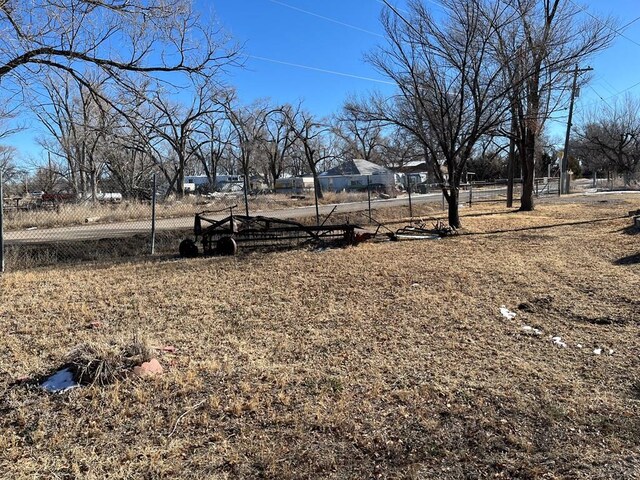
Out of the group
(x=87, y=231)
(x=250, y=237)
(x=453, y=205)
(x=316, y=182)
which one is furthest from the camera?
(x=316, y=182)

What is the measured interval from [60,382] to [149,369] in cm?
60

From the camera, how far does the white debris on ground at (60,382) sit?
131 inches

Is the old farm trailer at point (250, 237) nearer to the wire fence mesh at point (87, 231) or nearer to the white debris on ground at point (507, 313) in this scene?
the wire fence mesh at point (87, 231)

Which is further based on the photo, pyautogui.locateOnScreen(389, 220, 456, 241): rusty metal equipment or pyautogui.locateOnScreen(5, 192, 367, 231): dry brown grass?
pyautogui.locateOnScreen(5, 192, 367, 231): dry brown grass

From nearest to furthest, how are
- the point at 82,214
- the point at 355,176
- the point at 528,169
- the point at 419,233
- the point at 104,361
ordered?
the point at 104,361 < the point at 419,233 < the point at 82,214 < the point at 528,169 < the point at 355,176

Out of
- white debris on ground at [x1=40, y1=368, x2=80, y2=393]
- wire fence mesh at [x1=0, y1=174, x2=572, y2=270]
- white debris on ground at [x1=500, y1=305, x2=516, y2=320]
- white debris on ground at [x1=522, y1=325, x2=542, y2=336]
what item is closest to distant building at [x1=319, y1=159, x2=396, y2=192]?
wire fence mesh at [x1=0, y1=174, x2=572, y2=270]

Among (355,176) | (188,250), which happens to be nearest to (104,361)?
(188,250)

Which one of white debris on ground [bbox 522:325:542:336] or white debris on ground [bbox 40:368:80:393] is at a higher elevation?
white debris on ground [bbox 40:368:80:393]

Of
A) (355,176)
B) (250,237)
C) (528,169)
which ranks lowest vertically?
(250,237)

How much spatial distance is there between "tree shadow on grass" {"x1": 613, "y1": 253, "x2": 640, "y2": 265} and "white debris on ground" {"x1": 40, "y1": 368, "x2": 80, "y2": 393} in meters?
8.17

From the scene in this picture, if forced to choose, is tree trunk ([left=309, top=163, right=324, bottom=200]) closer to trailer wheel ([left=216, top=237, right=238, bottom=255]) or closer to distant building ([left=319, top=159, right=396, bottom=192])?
trailer wheel ([left=216, top=237, right=238, bottom=255])

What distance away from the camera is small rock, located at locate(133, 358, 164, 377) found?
356 centimetres

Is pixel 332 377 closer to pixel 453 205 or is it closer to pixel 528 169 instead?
pixel 453 205

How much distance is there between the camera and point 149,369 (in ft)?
11.9
